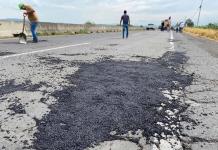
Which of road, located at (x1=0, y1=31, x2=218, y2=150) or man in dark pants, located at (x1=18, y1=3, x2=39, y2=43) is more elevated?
man in dark pants, located at (x1=18, y1=3, x2=39, y2=43)

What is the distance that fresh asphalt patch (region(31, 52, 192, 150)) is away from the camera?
3326 mm

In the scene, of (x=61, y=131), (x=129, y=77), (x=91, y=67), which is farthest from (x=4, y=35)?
(x=61, y=131)

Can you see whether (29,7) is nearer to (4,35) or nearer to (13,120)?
(4,35)

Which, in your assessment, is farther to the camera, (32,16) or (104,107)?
(32,16)

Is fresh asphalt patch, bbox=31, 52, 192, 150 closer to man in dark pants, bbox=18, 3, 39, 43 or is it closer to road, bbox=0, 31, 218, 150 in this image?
road, bbox=0, 31, 218, 150

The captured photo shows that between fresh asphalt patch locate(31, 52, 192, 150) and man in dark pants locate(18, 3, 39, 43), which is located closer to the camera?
fresh asphalt patch locate(31, 52, 192, 150)

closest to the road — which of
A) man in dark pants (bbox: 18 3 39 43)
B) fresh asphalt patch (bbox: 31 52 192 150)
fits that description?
fresh asphalt patch (bbox: 31 52 192 150)

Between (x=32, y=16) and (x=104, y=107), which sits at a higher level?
(x=32, y=16)

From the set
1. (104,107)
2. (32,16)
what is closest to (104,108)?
(104,107)

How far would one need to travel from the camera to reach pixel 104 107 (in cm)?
429

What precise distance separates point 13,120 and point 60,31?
25348mm

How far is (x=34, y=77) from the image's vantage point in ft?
19.3

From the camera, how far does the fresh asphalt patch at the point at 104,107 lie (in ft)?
10.9

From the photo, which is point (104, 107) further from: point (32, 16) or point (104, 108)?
point (32, 16)
